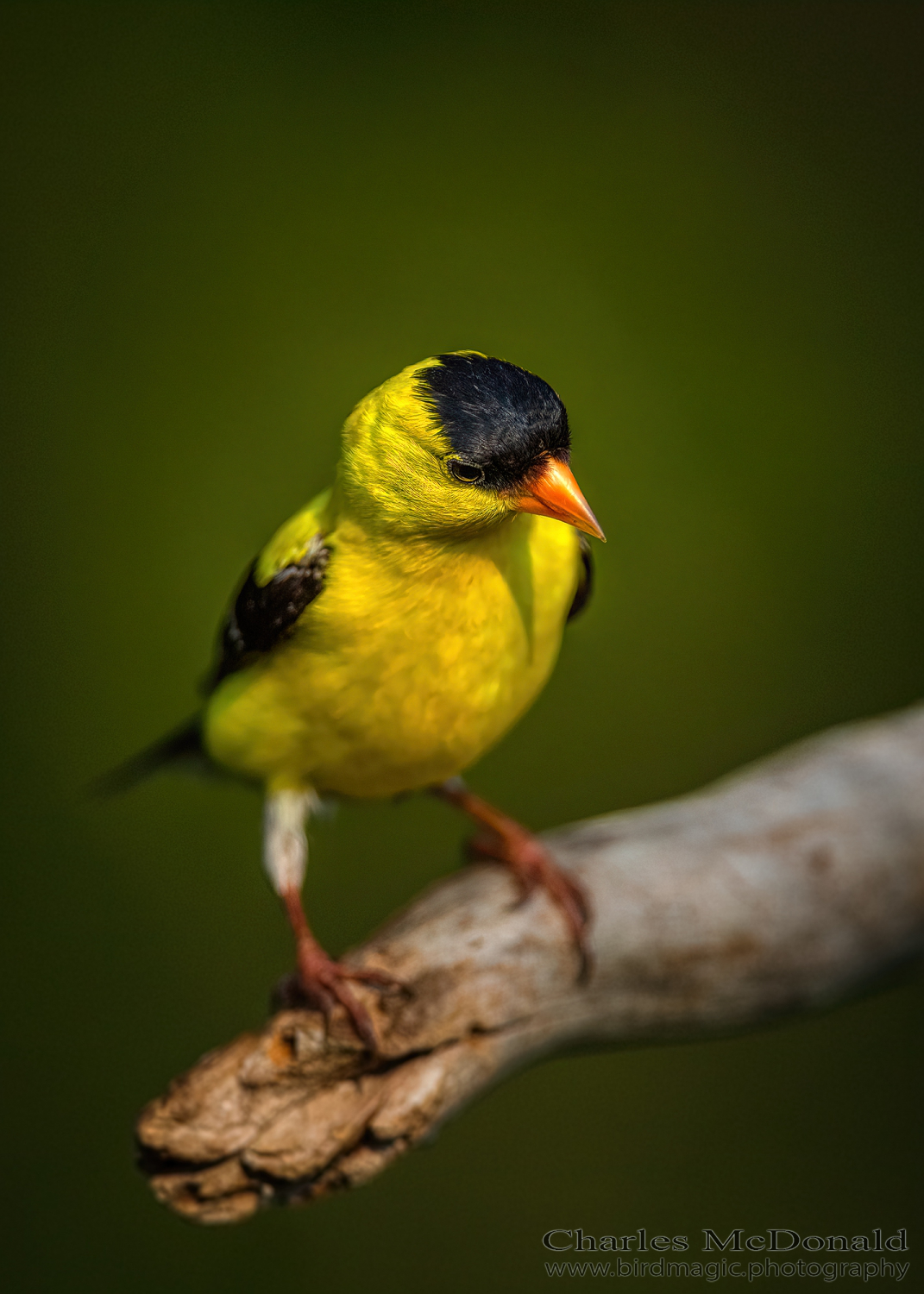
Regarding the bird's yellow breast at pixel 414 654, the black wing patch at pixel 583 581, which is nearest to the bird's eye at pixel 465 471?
the bird's yellow breast at pixel 414 654

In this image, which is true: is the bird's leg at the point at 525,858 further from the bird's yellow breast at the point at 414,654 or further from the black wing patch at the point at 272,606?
the black wing patch at the point at 272,606

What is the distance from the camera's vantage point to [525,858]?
7.43 ft

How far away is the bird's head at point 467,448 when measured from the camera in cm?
146

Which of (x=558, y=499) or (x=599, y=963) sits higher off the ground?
(x=558, y=499)

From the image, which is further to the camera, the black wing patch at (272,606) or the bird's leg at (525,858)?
the bird's leg at (525,858)

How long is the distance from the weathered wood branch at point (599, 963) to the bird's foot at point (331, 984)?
0.03m

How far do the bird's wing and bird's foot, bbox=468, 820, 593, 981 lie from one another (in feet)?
2.30

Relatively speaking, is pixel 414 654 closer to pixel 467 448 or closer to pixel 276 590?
pixel 276 590

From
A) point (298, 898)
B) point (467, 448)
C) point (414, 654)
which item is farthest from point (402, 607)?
point (298, 898)

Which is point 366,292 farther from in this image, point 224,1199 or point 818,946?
point 224,1199

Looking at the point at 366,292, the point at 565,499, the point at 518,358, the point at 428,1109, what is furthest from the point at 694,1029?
the point at 366,292

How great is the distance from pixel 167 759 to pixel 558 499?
1301mm

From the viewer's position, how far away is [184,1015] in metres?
3.41

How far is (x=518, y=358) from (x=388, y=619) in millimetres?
1365
